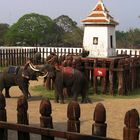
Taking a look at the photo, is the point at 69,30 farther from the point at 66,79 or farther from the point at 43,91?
the point at 66,79

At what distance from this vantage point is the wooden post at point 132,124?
307 cm

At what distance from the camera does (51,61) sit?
1448 centimetres

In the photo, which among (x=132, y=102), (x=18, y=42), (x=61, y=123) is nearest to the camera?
(x=61, y=123)

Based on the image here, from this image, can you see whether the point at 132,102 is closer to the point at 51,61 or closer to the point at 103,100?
the point at 103,100

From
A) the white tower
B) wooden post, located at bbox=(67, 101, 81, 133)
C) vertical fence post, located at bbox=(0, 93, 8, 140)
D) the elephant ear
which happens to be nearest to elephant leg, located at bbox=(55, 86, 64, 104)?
the elephant ear

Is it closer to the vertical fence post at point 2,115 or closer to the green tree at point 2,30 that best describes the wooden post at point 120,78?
the vertical fence post at point 2,115

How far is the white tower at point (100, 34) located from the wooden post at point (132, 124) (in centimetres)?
1637

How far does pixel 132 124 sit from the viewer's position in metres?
3.08

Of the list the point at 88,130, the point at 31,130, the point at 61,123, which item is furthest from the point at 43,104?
the point at 61,123

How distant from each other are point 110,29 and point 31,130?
16627mm

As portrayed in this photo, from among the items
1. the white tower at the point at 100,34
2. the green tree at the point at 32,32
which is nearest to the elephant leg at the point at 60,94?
the white tower at the point at 100,34

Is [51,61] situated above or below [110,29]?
below

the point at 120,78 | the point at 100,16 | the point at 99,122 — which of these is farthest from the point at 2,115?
the point at 100,16

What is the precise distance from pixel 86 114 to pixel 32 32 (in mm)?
32293
